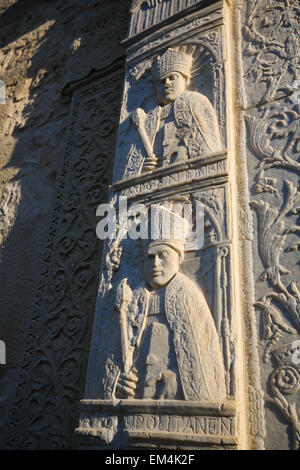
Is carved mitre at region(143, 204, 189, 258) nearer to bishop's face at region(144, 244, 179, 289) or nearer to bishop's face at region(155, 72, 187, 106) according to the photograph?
bishop's face at region(144, 244, 179, 289)

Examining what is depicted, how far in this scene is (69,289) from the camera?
7.50 ft

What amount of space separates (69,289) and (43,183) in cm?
98

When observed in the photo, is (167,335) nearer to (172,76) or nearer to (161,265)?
(161,265)

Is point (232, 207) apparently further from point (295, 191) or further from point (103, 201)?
point (103, 201)

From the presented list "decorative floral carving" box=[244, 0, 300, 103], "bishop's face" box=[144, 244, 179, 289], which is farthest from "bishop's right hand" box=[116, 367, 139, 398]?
"decorative floral carving" box=[244, 0, 300, 103]

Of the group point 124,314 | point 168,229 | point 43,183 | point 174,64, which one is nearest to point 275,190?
point 168,229

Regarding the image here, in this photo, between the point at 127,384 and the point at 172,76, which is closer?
the point at 127,384

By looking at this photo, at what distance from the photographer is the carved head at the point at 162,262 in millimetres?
1645

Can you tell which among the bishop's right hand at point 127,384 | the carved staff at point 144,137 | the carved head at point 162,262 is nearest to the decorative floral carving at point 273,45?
the carved staff at point 144,137

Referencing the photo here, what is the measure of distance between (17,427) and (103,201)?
1.35 m

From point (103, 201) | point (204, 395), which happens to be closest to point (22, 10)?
point (103, 201)

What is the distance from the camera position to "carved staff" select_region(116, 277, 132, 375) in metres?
1.57

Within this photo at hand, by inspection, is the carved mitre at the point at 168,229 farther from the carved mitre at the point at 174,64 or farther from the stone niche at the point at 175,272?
the carved mitre at the point at 174,64

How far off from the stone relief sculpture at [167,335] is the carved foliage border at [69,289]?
528 mm
